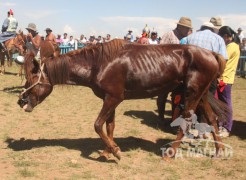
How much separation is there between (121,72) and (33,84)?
130 cm

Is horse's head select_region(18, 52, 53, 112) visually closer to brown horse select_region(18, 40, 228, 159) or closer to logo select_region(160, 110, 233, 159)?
brown horse select_region(18, 40, 228, 159)

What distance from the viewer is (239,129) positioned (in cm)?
679

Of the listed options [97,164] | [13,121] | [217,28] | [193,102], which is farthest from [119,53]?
[13,121]

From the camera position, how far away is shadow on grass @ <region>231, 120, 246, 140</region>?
634 centimetres

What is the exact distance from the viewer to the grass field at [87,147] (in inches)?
175

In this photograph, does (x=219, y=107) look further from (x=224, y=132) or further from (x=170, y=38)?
(x=170, y=38)

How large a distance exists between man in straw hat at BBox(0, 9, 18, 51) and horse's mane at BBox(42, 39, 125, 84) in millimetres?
11167

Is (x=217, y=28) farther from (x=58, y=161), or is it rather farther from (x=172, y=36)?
(x=58, y=161)

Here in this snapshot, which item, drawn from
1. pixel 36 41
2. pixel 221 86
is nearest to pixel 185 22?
pixel 221 86

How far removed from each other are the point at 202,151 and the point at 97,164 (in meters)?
1.79

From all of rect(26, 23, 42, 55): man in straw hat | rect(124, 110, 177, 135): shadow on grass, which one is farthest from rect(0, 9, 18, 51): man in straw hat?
rect(124, 110, 177, 135): shadow on grass

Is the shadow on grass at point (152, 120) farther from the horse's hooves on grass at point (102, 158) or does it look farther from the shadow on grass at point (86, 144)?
the horse's hooves on grass at point (102, 158)

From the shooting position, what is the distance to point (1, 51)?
15.2 m

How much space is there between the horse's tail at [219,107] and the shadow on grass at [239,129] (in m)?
0.83
